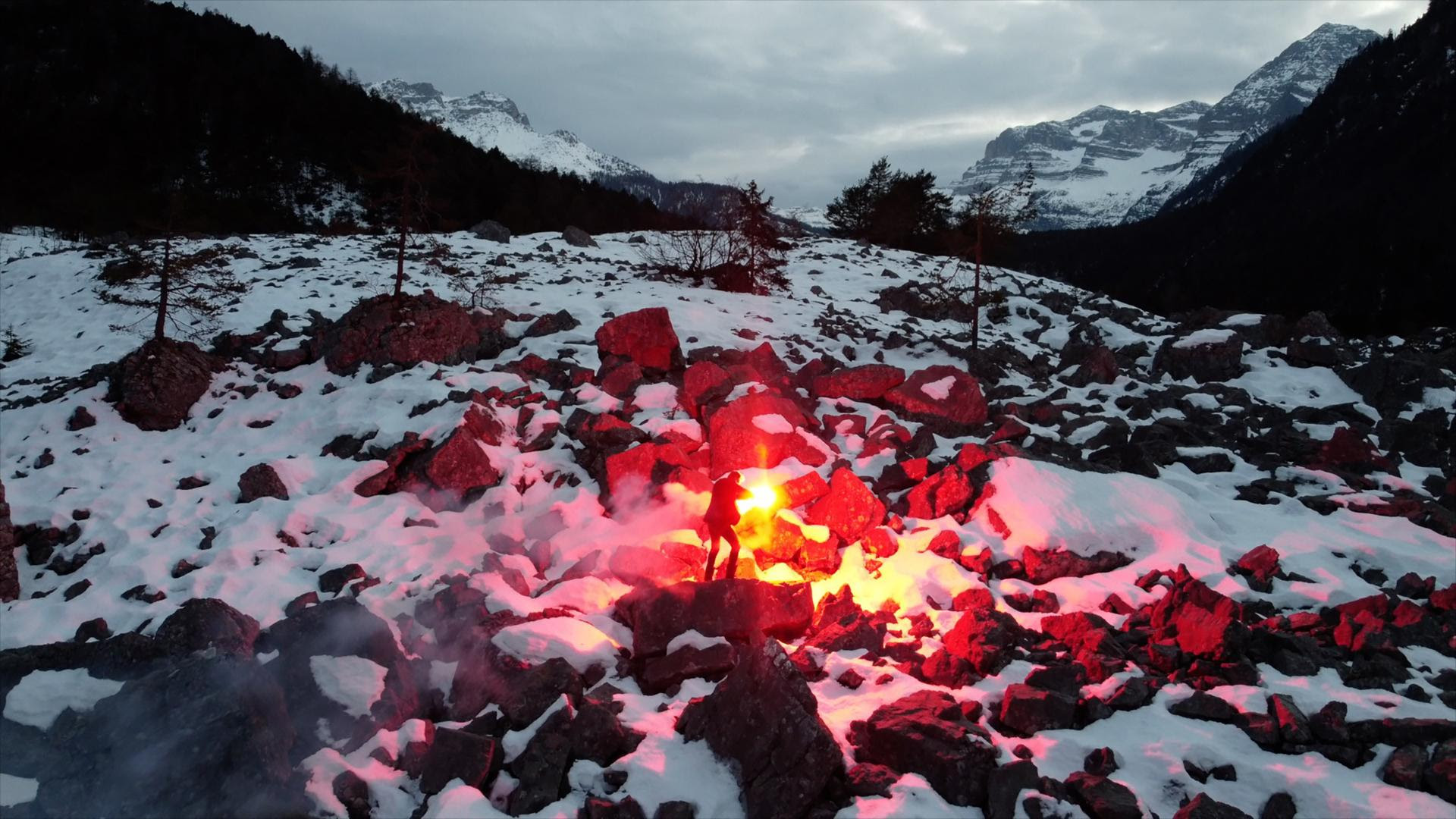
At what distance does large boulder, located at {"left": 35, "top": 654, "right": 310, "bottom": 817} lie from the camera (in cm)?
467

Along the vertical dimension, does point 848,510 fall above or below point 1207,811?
above

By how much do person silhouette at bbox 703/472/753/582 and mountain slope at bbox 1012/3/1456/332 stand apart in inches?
1604

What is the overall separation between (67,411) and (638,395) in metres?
10.2

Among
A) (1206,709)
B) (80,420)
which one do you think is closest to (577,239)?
(80,420)

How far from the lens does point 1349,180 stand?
2167 inches

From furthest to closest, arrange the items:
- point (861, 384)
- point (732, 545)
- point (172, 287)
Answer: point (861, 384) < point (172, 287) < point (732, 545)

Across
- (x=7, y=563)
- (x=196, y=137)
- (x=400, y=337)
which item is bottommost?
(x=7, y=563)

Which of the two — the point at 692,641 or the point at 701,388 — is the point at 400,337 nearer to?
the point at 701,388

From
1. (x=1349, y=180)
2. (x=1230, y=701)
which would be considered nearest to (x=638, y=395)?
(x=1230, y=701)

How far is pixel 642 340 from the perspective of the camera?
1335cm

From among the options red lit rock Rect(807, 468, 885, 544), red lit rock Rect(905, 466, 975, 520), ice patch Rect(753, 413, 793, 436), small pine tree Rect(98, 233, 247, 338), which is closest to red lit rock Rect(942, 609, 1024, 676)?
red lit rock Rect(807, 468, 885, 544)

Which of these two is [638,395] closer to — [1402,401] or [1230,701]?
[1230,701]

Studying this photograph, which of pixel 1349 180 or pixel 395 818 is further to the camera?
pixel 1349 180

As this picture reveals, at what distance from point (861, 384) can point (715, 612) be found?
293 inches
